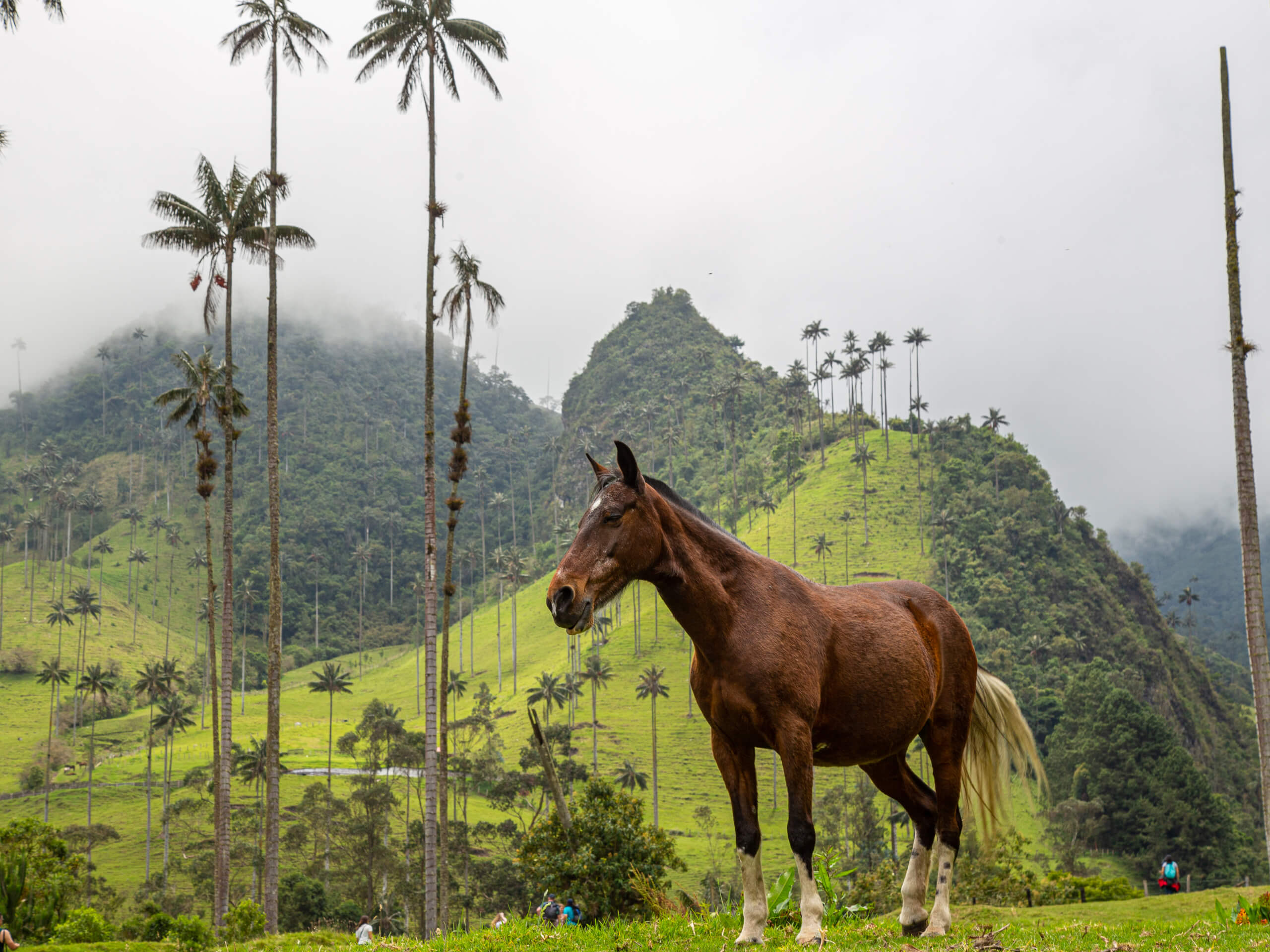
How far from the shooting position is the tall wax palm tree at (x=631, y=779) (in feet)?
239

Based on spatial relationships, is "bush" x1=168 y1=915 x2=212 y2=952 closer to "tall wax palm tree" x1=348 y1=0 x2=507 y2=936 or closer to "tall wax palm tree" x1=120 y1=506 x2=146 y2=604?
"tall wax palm tree" x1=348 y1=0 x2=507 y2=936

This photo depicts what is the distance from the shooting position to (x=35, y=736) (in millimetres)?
99312

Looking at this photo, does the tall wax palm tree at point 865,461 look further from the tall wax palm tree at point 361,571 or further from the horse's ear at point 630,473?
the horse's ear at point 630,473

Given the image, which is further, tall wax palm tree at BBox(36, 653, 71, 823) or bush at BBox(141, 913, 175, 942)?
tall wax palm tree at BBox(36, 653, 71, 823)

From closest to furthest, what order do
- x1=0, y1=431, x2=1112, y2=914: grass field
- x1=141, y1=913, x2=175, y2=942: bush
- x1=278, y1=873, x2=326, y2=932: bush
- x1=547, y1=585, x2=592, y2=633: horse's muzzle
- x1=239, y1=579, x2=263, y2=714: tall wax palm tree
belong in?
x1=547, y1=585, x2=592, y2=633: horse's muzzle < x1=141, y1=913, x2=175, y2=942: bush < x1=278, y1=873, x2=326, y2=932: bush < x1=0, y1=431, x2=1112, y2=914: grass field < x1=239, y1=579, x2=263, y2=714: tall wax palm tree

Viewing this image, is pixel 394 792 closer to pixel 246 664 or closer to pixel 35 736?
pixel 35 736

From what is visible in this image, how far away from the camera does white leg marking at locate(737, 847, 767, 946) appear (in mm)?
5711

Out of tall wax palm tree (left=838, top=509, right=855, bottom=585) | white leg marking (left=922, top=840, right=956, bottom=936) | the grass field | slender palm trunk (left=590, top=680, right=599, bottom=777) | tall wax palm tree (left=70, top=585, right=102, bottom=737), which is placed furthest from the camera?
tall wax palm tree (left=838, top=509, right=855, bottom=585)

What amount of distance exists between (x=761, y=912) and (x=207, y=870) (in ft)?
210

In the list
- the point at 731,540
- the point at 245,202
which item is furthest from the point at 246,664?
the point at 731,540

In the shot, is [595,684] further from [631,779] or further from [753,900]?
[753,900]

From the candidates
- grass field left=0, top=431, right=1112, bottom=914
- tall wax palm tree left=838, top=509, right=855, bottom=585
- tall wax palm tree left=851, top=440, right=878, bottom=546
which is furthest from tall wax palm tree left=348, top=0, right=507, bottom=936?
tall wax palm tree left=851, top=440, right=878, bottom=546

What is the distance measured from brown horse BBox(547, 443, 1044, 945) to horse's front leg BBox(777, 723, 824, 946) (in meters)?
0.01

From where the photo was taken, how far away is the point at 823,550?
4498 inches
